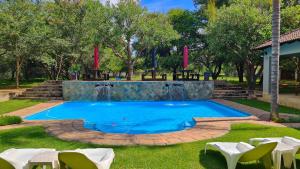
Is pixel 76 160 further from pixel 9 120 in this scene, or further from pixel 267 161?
pixel 9 120

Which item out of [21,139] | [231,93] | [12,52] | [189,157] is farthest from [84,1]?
[189,157]

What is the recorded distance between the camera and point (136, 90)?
842 inches

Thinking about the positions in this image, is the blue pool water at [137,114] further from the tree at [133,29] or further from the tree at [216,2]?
the tree at [216,2]

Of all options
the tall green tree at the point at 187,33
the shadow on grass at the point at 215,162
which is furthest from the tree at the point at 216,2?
the shadow on grass at the point at 215,162

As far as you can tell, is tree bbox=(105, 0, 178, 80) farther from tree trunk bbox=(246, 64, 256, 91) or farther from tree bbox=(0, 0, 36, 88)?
tree trunk bbox=(246, 64, 256, 91)

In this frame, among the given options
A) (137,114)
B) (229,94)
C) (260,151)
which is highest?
(229,94)

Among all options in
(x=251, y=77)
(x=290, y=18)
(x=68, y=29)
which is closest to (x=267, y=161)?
(x=251, y=77)

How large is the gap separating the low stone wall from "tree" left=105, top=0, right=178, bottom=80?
9229 mm

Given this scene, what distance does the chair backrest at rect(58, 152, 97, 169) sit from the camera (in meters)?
5.38

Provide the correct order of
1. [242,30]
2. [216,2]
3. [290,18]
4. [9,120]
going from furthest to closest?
1. [216,2]
2. [290,18]
3. [242,30]
4. [9,120]

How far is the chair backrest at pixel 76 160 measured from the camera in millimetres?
5383

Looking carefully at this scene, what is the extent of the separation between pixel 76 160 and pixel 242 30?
20.8 metres

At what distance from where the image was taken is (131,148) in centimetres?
806

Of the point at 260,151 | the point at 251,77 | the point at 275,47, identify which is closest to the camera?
the point at 260,151
